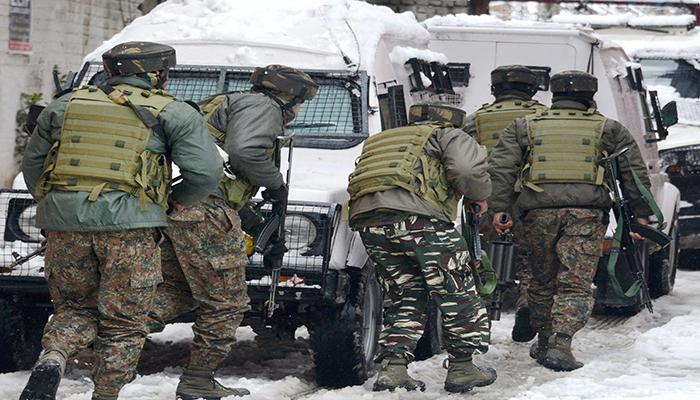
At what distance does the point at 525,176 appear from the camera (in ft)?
28.8

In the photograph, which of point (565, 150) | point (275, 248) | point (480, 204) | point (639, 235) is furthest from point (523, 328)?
point (275, 248)

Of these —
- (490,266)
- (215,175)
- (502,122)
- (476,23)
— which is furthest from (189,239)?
(476,23)

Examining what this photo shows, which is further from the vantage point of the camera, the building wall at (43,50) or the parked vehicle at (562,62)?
the building wall at (43,50)

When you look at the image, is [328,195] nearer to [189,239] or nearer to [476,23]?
[189,239]

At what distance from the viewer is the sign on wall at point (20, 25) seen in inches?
650

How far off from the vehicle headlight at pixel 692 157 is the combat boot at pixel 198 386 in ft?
25.1

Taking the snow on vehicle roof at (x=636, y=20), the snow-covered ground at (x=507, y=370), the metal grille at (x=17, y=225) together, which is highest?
the snow on vehicle roof at (x=636, y=20)

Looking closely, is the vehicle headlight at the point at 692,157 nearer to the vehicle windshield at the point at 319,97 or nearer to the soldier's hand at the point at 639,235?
the soldier's hand at the point at 639,235

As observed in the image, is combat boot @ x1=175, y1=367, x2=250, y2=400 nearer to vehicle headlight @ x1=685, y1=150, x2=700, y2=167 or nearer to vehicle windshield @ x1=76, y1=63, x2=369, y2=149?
vehicle windshield @ x1=76, y1=63, x2=369, y2=149

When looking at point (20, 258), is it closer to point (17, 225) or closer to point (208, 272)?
point (17, 225)

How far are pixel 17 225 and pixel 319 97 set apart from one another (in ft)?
6.63

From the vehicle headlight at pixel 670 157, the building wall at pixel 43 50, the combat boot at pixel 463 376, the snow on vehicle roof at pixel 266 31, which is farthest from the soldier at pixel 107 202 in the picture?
the building wall at pixel 43 50

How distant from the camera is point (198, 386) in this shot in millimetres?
7094

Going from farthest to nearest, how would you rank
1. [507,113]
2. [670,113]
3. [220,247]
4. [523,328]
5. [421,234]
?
[670,113] < [523,328] < [507,113] < [421,234] < [220,247]
